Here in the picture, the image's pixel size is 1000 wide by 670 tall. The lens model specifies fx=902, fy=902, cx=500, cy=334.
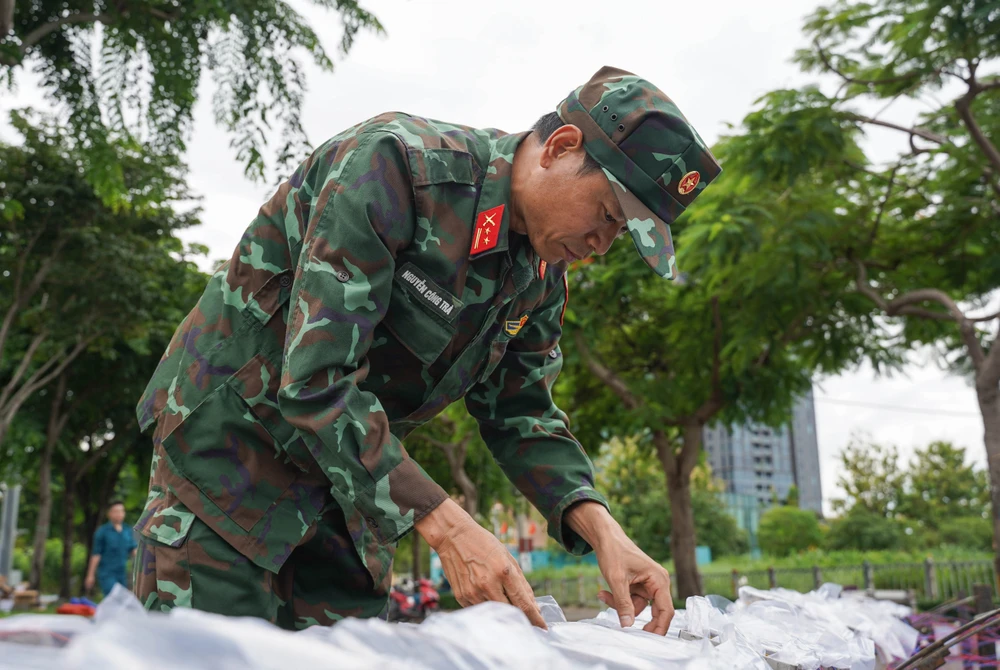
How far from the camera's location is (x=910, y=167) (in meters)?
9.57

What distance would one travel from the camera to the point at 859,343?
35.8ft

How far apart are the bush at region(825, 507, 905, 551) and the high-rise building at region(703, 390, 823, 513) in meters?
55.1

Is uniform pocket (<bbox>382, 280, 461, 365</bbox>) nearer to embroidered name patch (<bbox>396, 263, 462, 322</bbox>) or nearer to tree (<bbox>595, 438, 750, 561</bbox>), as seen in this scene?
embroidered name patch (<bbox>396, 263, 462, 322</bbox>)

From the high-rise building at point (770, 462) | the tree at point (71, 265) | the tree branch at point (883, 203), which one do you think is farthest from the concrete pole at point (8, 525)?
the high-rise building at point (770, 462)

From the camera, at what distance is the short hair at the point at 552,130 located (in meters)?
1.71

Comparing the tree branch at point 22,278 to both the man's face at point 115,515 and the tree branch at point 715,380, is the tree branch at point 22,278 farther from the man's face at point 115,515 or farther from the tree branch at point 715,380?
the tree branch at point 715,380

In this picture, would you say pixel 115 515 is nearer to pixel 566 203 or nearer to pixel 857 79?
pixel 857 79

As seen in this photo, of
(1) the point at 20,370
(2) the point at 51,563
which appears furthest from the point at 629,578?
(2) the point at 51,563

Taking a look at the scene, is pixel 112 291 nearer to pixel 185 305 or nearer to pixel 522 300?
pixel 185 305

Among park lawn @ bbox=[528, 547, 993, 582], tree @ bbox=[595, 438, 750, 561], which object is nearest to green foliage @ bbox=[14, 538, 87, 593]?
park lawn @ bbox=[528, 547, 993, 582]

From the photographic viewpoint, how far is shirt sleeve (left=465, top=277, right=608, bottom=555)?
2000mm

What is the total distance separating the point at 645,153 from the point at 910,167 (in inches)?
354

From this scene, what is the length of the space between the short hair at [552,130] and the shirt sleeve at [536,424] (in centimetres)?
40

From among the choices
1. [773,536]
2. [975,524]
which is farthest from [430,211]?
[773,536]
